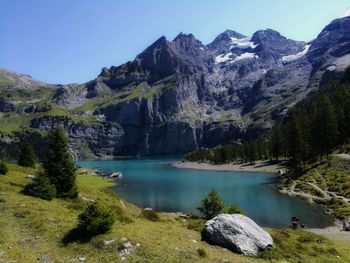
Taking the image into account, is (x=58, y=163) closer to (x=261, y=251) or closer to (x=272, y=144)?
(x=261, y=251)

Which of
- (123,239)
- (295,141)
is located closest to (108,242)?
(123,239)

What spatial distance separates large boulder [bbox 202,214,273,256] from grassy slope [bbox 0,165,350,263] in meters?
0.86

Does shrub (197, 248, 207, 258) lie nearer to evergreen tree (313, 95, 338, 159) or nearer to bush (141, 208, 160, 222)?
bush (141, 208, 160, 222)

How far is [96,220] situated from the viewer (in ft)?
88.7

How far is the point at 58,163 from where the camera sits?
142ft

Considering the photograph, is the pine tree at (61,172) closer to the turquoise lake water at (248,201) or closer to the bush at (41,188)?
the bush at (41,188)

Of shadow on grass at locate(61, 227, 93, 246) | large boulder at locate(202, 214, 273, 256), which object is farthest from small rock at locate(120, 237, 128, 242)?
large boulder at locate(202, 214, 273, 256)

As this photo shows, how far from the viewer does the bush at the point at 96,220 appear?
27078 millimetres

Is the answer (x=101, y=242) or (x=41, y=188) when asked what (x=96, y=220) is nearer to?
(x=101, y=242)

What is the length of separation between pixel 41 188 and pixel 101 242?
1526 centimetres

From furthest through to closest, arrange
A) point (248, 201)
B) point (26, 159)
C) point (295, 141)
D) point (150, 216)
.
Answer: point (295, 141) → point (248, 201) → point (26, 159) → point (150, 216)

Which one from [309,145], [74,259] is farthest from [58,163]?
[309,145]

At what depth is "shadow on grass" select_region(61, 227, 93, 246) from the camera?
87.3ft

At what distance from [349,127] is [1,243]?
448ft
